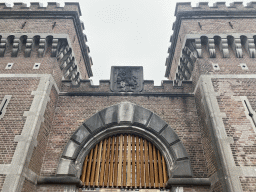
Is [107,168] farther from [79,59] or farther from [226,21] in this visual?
[226,21]

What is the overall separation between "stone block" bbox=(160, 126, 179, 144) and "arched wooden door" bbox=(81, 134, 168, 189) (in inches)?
23.0

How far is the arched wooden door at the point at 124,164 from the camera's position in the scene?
5820 millimetres

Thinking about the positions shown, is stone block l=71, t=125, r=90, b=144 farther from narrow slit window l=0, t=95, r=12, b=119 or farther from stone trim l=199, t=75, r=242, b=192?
stone trim l=199, t=75, r=242, b=192

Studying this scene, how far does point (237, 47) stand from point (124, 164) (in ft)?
21.5

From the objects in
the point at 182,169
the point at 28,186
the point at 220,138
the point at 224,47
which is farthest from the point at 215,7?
the point at 28,186

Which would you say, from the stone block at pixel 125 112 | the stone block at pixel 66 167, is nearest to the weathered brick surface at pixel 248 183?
Result: the stone block at pixel 125 112

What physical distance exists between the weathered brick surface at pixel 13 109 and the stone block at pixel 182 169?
490 centimetres

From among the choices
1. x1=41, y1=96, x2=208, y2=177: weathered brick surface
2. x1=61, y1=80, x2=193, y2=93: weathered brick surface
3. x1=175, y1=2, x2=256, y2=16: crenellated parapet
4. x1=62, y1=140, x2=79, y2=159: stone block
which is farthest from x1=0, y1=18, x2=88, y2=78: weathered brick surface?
x1=175, y1=2, x2=256, y2=16: crenellated parapet

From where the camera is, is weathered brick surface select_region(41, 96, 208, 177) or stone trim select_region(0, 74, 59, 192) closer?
stone trim select_region(0, 74, 59, 192)

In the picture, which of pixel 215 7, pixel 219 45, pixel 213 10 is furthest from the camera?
pixel 215 7

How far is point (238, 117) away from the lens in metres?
5.91

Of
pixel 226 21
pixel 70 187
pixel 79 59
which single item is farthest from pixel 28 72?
pixel 226 21

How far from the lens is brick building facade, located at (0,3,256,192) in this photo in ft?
18.0

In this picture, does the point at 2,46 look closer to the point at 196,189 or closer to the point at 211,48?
the point at 211,48
